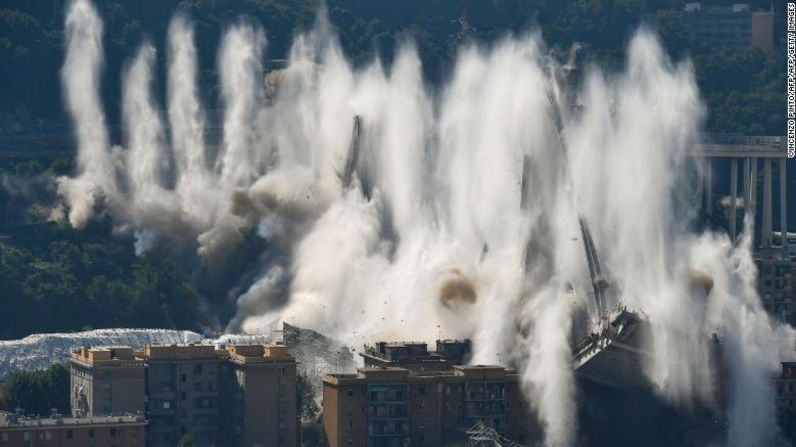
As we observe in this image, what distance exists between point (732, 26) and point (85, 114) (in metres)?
49.7

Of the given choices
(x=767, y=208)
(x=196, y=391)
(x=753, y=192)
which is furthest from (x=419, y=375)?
(x=767, y=208)

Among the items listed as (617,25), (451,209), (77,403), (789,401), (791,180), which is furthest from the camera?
(617,25)

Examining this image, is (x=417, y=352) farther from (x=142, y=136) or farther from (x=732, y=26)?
(x=732, y=26)

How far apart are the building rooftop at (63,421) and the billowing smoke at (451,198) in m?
12.4

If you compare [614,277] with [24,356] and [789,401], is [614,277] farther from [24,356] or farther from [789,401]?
[24,356]

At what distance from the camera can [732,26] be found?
185m

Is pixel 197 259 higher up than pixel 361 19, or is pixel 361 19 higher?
pixel 361 19

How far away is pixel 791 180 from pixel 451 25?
18.9 m

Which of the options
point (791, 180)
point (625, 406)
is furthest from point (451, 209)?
point (791, 180)

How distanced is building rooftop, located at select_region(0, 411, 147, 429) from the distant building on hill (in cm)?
7878

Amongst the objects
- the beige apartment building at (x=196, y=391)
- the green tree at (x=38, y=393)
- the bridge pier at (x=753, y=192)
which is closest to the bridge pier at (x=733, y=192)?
the bridge pier at (x=753, y=192)

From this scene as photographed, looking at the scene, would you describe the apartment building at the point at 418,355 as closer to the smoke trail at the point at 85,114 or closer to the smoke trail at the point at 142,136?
the smoke trail at the point at 85,114

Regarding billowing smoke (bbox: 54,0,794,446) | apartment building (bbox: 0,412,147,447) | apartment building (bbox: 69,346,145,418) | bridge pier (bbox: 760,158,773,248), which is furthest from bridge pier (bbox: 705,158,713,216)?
apartment building (bbox: 0,412,147,447)

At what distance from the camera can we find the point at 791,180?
547ft
